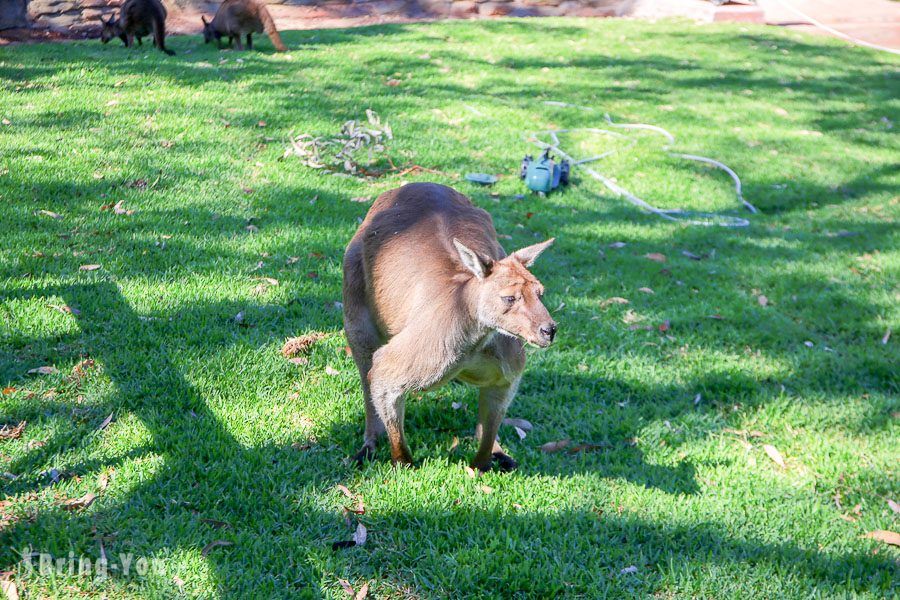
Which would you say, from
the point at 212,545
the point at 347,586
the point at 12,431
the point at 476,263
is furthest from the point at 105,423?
the point at 476,263

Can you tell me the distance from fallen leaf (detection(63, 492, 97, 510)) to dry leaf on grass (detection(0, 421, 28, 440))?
0.60 meters

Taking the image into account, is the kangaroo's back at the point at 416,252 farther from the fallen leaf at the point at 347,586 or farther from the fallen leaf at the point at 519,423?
the fallen leaf at the point at 347,586

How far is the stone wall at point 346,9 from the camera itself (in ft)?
39.3

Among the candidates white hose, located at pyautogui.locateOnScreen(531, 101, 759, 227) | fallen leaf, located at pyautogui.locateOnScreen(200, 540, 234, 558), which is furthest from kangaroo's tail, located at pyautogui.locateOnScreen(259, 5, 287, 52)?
fallen leaf, located at pyautogui.locateOnScreen(200, 540, 234, 558)

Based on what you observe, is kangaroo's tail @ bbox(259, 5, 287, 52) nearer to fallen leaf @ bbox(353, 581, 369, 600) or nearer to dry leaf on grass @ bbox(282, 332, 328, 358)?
dry leaf on grass @ bbox(282, 332, 328, 358)

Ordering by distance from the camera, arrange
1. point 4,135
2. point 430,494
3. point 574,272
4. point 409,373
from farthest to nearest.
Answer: point 4,135, point 574,272, point 430,494, point 409,373

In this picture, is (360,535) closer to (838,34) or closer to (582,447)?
(582,447)

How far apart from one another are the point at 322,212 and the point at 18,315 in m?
2.69

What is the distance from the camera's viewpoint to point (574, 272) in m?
6.46

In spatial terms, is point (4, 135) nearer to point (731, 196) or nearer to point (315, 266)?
point (315, 266)

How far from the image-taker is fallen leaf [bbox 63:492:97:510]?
3.42 m

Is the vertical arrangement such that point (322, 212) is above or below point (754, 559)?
above

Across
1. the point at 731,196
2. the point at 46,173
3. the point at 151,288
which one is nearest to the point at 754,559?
the point at 151,288

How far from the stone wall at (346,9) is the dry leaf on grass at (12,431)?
372 inches
